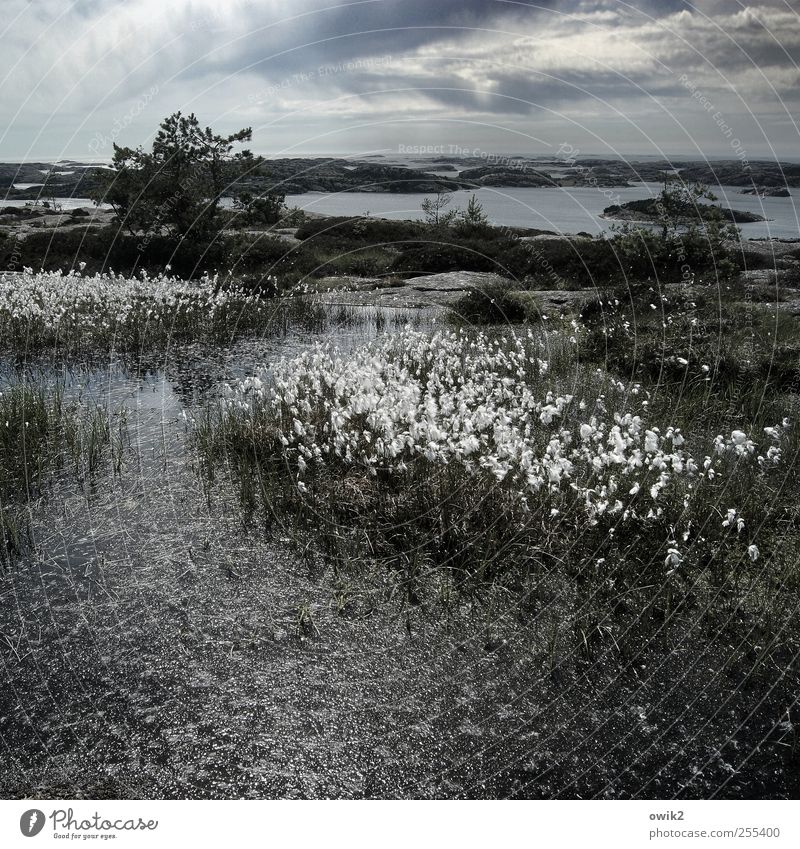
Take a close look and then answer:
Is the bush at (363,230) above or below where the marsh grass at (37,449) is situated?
above

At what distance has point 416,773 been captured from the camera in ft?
11.0

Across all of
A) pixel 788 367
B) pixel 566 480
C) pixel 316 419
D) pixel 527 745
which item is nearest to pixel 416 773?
pixel 527 745

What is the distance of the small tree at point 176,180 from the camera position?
17.4 meters

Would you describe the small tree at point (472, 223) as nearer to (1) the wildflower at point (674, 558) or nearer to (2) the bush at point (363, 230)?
(2) the bush at point (363, 230)

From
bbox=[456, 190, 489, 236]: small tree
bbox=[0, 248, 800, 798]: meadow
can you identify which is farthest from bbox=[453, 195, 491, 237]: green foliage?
bbox=[0, 248, 800, 798]: meadow

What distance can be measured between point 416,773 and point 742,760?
1666 millimetres

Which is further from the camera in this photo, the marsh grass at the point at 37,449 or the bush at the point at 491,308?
the bush at the point at 491,308

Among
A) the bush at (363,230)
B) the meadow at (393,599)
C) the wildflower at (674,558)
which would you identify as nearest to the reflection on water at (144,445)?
the meadow at (393,599)

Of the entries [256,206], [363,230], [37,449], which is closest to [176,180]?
[256,206]

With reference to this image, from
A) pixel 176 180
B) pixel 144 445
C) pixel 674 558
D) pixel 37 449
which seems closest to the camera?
pixel 674 558

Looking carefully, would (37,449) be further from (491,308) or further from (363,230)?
(363,230)

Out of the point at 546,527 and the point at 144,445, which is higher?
the point at 144,445

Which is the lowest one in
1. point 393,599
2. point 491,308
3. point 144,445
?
point 393,599

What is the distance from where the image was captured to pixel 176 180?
18.4m
